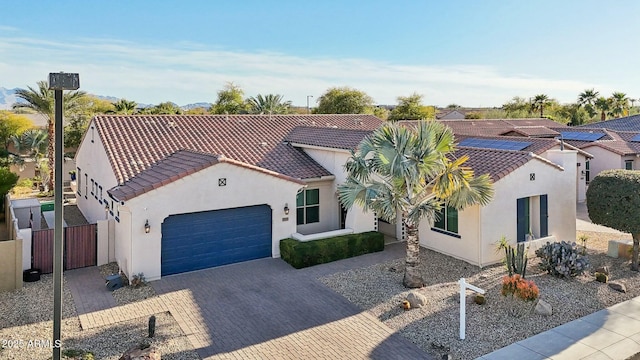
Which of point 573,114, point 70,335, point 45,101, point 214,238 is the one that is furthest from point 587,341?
point 573,114

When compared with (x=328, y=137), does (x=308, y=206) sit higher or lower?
lower

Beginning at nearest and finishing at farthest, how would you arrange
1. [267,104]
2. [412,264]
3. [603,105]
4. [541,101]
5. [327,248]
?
[412,264], [327,248], [267,104], [603,105], [541,101]

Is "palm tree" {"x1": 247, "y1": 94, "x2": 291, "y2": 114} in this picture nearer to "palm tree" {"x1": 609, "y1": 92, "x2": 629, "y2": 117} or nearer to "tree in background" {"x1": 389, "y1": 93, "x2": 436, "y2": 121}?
"tree in background" {"x1": 389, "y1": 93, "x2": 436, "y2": 121}

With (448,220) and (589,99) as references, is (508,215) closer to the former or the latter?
(448,220)

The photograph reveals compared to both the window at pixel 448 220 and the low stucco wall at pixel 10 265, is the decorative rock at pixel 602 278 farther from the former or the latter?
the low stucco wall at pixel 10 265

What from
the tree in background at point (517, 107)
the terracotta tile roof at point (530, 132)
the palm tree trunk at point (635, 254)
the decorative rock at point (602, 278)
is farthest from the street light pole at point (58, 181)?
the tree in background at point (517, 107)

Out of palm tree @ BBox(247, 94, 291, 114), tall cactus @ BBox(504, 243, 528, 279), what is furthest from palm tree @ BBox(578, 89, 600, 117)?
tall cactus @ BBox(504, 243, 528, 279)
